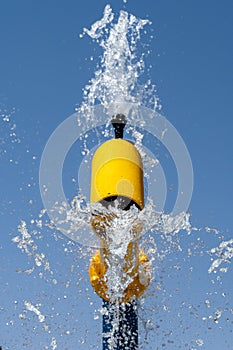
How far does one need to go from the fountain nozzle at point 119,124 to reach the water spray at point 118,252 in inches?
15.2

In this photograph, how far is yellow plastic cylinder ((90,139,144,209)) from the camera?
859 cm

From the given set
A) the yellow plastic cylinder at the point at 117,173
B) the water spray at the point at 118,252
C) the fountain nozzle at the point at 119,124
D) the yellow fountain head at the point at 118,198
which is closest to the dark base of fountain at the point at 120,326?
the water spray at the point at 118,252

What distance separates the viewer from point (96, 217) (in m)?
8.72

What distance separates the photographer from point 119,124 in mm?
9469

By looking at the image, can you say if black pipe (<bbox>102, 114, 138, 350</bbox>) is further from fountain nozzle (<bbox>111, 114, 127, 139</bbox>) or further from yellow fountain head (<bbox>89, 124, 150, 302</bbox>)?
fountain nozzle (<bbox>111, 114, 127, 139</bbox>)

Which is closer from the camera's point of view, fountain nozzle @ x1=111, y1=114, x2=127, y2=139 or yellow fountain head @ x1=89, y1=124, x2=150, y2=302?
yellow fountain head @ x1=89, y1=124, x2=150, y2=302

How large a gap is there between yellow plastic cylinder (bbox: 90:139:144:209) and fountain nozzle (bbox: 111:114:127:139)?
268 mm

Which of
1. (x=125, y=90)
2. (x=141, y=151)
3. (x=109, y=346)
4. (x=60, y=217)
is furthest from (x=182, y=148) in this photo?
(x=109, y=346)

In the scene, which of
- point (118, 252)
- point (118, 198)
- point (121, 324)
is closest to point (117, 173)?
point (118, 198)

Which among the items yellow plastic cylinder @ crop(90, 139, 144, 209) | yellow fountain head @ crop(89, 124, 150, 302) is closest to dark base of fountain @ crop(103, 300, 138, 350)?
yellow fountain head @ crop(89, 124, 150, 302)

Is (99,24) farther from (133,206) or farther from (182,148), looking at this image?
(133,206)

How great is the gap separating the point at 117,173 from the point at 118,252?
1.02 meters

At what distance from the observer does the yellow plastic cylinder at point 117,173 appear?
859cm

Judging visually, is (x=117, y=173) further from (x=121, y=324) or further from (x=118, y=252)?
(x=121, y=324)
